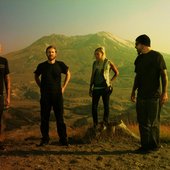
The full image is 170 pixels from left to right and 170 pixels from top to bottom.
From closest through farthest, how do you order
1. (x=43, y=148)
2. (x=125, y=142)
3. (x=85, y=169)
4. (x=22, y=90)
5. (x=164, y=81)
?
(x=85, y=169), (x=164, y=81), (x=43, y=148), (x=125, y=142), (x=22, y=90)

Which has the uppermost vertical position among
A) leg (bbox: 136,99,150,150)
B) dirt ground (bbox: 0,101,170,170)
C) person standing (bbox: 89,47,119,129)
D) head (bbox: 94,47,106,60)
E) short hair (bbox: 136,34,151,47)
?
short hair (bbox: 136,34,151,47)

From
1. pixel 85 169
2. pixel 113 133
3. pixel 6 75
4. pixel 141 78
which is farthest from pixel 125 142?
pixel 6 75

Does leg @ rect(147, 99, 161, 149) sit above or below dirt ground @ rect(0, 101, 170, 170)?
above

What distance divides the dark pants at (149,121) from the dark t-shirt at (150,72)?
169 millimetres

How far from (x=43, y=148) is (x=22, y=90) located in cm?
9609

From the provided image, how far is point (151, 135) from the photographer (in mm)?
7535

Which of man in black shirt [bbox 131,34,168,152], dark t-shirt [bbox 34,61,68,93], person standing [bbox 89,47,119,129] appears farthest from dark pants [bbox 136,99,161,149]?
dark t-shirt [bbox 34,61,68,93]

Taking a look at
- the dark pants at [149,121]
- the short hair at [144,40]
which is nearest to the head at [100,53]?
the short hair at [144,40]

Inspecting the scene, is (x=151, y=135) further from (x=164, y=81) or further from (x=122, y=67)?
(x=122, y=67)

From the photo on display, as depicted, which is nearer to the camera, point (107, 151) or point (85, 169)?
point (85, 169)

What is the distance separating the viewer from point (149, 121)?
7.51 metres

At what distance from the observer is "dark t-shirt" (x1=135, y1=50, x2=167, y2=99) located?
7348 millimetres

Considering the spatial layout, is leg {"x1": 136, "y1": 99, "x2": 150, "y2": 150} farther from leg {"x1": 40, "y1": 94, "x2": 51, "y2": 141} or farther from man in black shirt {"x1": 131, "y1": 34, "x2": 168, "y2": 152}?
leg {"x1": 40, "y1": 94, "x2": 51, "y2": 141}

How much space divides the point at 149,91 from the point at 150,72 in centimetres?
40
